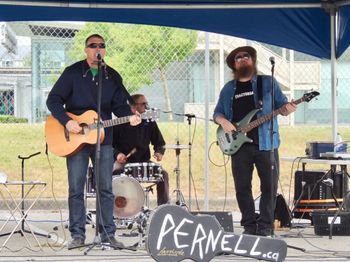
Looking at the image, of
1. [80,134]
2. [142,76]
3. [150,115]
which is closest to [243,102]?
[150,115]

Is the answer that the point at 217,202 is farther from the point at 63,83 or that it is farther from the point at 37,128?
the point at 63,83

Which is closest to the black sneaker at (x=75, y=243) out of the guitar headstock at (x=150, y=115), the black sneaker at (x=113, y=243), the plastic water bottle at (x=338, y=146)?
the black sneaker at (x=113, y=243)

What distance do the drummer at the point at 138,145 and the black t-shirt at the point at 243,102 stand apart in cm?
144

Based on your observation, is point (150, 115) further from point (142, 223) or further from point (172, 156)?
point (172, 156)

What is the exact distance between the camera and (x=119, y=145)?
9.48m

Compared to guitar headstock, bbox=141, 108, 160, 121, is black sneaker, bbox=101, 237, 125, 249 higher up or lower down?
lower down

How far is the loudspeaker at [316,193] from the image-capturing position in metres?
9.44

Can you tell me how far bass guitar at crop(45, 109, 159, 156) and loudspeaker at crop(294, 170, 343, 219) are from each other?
2.76 metres

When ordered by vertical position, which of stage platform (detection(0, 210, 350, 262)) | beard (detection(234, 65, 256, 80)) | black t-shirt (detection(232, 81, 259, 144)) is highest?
beard (detection(234, 65, 256, 80))

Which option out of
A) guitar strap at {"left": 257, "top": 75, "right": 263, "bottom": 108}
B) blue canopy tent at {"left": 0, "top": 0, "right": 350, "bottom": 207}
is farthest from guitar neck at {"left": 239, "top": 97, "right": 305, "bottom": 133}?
blue canopy tent at {"left": 0, "top": 0, "right": 350, "bottom": 207}

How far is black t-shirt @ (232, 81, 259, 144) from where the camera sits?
26.8ft

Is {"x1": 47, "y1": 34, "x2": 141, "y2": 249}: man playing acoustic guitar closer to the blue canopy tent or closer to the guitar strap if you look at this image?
the guitar strap

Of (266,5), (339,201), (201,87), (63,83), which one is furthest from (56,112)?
(201,87)

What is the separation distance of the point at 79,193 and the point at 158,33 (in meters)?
4.59
